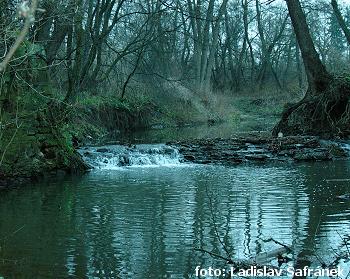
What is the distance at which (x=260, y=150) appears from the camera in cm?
1409

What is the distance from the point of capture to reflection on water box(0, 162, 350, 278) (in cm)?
468

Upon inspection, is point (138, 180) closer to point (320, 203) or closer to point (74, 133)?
point (320, 203)

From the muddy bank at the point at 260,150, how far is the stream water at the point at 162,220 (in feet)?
6.45

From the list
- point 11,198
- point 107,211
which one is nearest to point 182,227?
point 107,211

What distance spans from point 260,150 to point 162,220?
8109mm

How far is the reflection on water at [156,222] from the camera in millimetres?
4676

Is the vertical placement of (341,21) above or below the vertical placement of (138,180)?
above

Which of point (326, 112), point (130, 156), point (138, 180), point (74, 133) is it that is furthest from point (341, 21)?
point (138, 180)

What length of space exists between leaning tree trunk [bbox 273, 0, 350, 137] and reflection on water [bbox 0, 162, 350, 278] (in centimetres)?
665

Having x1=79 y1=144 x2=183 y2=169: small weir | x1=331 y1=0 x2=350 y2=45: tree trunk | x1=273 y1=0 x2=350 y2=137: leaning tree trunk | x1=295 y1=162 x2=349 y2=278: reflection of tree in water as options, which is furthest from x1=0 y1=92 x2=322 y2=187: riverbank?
x1=331 y1=0 x2=350 y2=45: tree trunk

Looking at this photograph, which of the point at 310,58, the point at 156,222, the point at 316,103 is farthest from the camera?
the point at 310,58

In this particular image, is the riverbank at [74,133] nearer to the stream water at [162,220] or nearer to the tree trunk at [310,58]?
the stream water at [162,220]

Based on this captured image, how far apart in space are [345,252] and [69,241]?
2.72 meters

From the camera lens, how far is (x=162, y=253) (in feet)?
16.3
